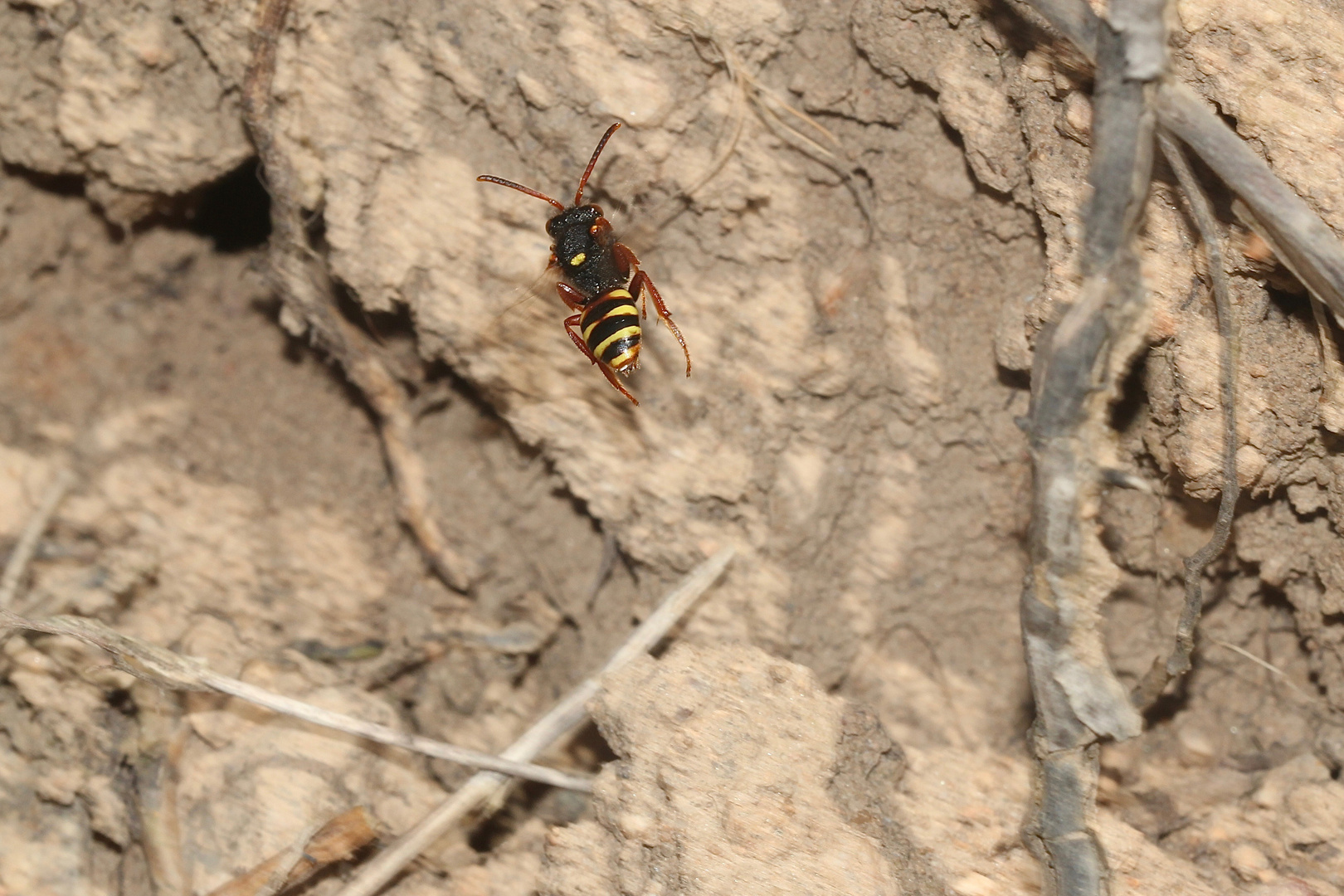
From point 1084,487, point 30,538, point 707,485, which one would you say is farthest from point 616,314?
point 30,538

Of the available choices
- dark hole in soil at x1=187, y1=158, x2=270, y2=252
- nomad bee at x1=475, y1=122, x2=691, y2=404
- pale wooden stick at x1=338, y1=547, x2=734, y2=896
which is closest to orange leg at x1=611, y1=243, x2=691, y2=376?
nomad bee at x1=475, y1=122, x2=691, y2=404

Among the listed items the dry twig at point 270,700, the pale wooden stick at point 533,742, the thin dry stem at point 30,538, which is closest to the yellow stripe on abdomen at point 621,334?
the pale wooden stick at point 533,742

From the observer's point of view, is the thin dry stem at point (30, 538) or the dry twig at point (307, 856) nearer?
the dry twig at point (307, 856)

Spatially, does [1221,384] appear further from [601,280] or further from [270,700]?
[270,700]

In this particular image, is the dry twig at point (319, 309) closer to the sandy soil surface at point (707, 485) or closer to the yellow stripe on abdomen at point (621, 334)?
the sandy soil surface at point (707, 485)

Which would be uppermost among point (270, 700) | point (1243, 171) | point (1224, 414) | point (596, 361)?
point (1243, 171)
